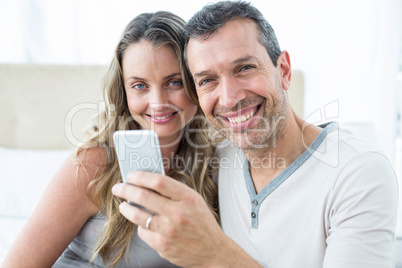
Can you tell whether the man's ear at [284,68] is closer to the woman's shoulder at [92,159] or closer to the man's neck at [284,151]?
the man's neck at [284,151]

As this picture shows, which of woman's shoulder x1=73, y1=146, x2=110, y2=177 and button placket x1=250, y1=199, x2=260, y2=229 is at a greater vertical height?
woman's shoulder x1=73, y1=146, x2=110, y2=177

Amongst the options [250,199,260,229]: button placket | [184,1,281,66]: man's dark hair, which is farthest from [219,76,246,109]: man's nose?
[250,199,260,229]: button placket

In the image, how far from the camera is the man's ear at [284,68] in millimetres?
1298

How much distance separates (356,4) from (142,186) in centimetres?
198

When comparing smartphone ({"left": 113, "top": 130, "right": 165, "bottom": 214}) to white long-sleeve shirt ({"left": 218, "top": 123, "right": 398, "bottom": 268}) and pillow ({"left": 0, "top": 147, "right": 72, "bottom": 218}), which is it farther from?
pillow ({"left": 0, "top": 147, "right": 72, "bottom": 218})

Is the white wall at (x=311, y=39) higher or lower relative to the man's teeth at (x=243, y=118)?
higher

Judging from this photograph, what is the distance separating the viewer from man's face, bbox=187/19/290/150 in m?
1.16

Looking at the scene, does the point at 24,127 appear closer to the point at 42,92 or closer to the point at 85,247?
the point at 42,92

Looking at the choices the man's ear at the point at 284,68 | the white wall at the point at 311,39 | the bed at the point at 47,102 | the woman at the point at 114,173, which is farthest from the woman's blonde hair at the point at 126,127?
the white wall at the point at 311,39

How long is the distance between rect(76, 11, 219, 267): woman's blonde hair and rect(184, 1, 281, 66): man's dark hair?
0.14 m

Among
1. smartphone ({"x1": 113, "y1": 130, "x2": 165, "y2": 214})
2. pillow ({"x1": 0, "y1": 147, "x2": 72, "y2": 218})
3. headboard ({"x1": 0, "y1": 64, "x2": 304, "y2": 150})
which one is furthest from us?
headboard ({"x1": 0, "y1": 64, "x2": 304, "y2": 150})

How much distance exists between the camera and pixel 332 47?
7.52 feet

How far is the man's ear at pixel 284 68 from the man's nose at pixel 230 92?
20 cm

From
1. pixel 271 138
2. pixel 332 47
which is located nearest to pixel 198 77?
pixel 271 138
